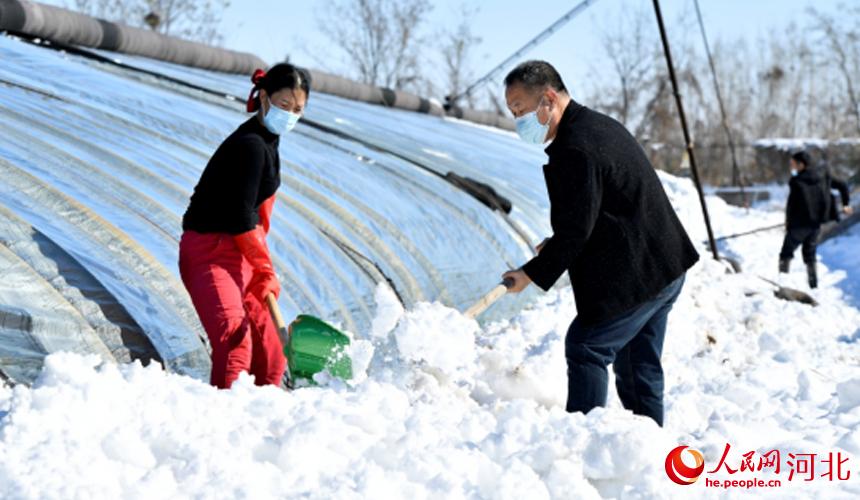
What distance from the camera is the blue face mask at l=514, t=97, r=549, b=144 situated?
3.66 m

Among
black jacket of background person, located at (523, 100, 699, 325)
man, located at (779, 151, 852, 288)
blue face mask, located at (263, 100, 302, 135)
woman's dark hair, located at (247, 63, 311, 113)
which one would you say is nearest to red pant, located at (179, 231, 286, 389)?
blue face mask, located at (263, 100, 302, 135)

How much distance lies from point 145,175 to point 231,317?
171cm

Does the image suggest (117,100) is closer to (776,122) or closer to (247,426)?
(247,426)

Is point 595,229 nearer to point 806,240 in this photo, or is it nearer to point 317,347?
point 317,347

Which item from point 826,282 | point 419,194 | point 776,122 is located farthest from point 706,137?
point 419,194

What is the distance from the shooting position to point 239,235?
380cm

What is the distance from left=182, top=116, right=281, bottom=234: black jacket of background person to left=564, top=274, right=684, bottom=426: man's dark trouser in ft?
4.01

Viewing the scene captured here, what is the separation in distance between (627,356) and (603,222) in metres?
0.61

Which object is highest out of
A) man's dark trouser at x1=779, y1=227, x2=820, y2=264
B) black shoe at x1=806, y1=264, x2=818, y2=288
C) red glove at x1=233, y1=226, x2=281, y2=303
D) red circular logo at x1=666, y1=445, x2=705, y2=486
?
red glove at x1=233, y1=226, x2=281, y2=303

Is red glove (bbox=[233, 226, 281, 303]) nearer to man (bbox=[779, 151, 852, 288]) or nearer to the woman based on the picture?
the woman

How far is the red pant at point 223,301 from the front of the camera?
3.78 meters

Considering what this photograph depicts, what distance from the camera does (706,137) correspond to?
42375mm

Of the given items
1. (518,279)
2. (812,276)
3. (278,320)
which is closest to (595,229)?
(518,279)

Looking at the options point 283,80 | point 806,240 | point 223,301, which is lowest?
point 806,240
